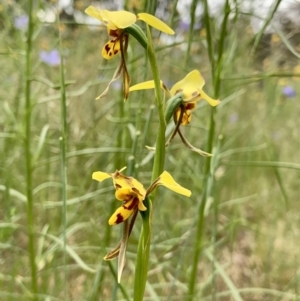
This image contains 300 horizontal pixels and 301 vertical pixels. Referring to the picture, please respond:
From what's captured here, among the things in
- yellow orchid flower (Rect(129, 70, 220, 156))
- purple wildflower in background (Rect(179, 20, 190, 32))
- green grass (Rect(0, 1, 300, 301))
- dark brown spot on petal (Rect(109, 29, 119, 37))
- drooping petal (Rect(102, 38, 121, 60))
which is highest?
purple wildflower in background (Rect(179, 20, 190, 32))

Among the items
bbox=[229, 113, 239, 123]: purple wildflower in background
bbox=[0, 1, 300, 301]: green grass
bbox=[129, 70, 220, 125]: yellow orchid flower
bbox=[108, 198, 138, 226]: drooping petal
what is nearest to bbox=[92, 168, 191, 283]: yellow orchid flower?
bbox=[108, 198, 138, 226]: drooping petal

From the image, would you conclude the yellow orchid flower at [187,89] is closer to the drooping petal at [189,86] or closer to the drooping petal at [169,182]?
the drooping petal at [189,86]

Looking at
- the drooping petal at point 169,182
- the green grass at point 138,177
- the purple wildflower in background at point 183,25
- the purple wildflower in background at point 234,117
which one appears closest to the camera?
the drooping petal at point 169,182

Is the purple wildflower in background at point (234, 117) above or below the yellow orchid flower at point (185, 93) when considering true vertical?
below

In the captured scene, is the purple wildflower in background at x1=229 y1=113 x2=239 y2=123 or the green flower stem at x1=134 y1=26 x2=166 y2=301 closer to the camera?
the green flower stem at x1=134 y1=26 x2=166 y2=301

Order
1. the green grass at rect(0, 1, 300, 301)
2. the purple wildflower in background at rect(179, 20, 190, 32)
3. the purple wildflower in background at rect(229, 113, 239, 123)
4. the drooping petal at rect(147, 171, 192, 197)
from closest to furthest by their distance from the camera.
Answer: the drooping petal at rect(147, 171, 192, 197), the green grass at rect(0, 1, 300, 301), the purple wildflower in background at rect(179, 20, 190, 32), the purple wildflower in background at rect(229, 113, 239, 123)

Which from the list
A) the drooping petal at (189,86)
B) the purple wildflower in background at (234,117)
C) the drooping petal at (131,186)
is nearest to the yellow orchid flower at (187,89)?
the drooping petal at (189,86)

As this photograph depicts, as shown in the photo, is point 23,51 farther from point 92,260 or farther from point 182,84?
point 92,260

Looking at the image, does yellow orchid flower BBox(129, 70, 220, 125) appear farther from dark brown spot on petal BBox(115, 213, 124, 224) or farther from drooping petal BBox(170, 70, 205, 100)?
dark brown spot on petal BBox(115, 213, 124, 224)
